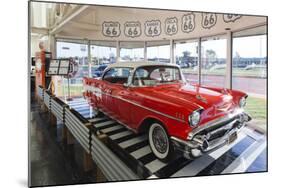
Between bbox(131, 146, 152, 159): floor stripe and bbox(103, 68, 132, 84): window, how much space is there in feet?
1.89

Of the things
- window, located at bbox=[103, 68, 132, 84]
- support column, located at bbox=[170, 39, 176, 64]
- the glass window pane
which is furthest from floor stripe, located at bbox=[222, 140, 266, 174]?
the glass window pane

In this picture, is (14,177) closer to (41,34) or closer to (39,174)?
(39,174)

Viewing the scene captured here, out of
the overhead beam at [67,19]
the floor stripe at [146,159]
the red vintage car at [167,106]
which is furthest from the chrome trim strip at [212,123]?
the overhead beam at [67,19]

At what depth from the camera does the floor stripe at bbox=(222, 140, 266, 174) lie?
2.15 metres

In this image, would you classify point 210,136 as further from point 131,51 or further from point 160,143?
point 131,51

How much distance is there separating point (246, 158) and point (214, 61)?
0.93 metres

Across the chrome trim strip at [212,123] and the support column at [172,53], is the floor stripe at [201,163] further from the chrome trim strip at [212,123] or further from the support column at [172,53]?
the support column at [172,53]

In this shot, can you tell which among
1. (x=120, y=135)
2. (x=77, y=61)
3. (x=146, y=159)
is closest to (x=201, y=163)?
(x=146, y=159)

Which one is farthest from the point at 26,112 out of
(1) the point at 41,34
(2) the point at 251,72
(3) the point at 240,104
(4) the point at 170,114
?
(2) the point at 251,72

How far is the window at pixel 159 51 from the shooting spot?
2043 millimetres

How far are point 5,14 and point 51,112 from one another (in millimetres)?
827

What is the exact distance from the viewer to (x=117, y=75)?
6.63 feet

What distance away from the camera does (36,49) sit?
6.05 ft

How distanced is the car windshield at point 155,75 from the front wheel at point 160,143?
0.36m
